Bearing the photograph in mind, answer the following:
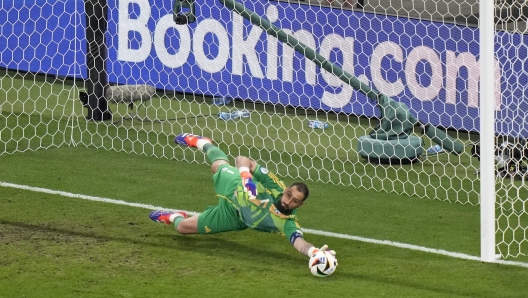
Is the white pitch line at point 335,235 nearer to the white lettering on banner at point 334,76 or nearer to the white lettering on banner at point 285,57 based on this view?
the white lettering on banner at point 285,57

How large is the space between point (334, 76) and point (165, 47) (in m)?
2.47

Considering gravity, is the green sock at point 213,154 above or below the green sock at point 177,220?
above

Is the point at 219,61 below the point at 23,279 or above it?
above

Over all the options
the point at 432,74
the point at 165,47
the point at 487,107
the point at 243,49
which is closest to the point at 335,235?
the point at 487,107

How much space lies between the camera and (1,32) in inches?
585

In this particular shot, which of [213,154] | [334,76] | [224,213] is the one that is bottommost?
[224,213]

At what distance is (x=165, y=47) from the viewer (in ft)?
44.7

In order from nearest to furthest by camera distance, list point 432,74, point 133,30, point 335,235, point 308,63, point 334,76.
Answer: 1. point 335,235
2. point 432,74
3. point 334,76
4. point 308,63
5. point 133,30

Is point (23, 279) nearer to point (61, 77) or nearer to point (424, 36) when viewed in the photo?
point (424, 36)

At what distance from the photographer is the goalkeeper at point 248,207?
7.41 m

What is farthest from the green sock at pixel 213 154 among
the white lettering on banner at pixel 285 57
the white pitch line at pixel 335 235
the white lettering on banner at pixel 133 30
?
the white lettering on banner at pixel 133 30

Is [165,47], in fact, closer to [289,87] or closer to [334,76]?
[289,87]

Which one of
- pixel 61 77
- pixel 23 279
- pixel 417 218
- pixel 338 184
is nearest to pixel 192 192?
pixel 338 184

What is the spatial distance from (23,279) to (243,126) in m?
5.59
